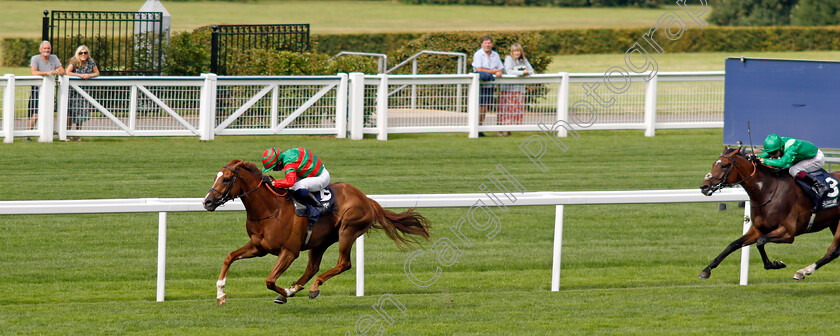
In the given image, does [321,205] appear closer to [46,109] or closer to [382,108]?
[46,109]

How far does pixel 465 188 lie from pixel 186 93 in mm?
3803

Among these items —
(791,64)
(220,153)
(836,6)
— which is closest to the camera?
(791,64)

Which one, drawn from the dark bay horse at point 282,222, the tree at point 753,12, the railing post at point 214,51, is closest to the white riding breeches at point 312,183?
the dark bay horse at point 282,222

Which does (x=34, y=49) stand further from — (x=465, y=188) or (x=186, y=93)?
(x=465, y=188)

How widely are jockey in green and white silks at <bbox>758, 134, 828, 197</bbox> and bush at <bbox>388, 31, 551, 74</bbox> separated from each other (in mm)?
10477

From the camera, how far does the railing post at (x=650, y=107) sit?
48.7ft

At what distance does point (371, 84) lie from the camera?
13.7 m

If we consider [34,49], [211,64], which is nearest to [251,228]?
[211,64]

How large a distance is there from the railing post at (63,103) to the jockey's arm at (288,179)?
6.99 meters

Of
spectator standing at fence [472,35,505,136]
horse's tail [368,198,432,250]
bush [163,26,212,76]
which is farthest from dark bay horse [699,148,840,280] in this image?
bush [163,26,212,76]

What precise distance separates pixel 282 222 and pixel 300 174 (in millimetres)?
298

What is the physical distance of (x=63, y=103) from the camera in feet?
41.6

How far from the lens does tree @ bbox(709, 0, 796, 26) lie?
3831cm

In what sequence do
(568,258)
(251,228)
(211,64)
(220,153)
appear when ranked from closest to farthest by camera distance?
1. (251,228)
2. (568,258)
3. (220,153)
4. (211,64)
